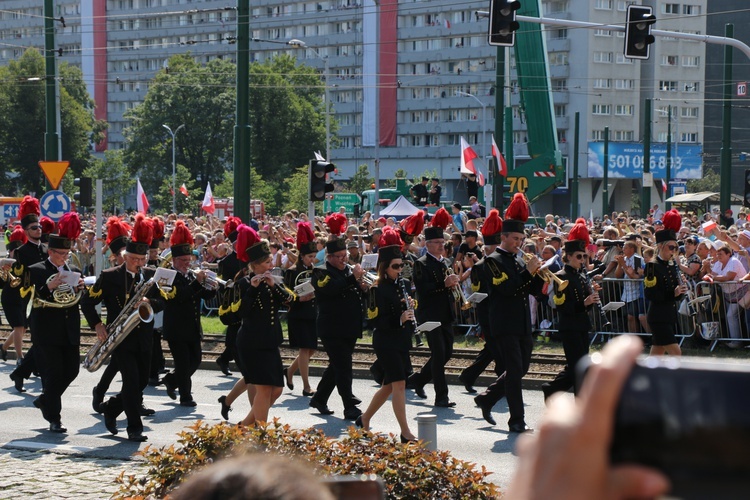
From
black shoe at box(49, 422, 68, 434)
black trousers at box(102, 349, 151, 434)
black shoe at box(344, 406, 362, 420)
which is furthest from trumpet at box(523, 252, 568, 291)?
black shoe at box(49, 422, 68, 434)

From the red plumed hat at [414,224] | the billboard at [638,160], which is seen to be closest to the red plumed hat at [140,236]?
the red plumed hat at [414,224]

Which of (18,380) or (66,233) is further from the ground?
(66,233)

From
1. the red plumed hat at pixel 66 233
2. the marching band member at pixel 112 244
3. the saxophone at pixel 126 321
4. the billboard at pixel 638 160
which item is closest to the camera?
the saxophone at pixel 126 321

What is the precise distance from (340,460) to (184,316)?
6876mm

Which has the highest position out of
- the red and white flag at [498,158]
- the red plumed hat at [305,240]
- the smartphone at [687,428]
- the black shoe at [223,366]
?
the red and white flag at [498,158]

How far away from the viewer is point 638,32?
19.0 m

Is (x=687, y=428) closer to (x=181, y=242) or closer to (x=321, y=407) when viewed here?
(x=321, y=407)

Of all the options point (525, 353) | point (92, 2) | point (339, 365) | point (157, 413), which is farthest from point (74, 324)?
point (92, 2)

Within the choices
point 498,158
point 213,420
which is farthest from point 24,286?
point 498,158

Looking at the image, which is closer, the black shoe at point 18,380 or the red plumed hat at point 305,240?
the red plumed hat at point 305,240

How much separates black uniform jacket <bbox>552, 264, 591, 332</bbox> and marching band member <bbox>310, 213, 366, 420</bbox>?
6.81 ft

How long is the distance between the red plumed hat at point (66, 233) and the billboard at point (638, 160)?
71500 mm

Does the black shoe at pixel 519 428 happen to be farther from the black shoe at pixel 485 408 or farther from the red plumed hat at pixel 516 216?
the red plumed hat at pixel 516 216

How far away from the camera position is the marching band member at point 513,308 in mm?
11188
